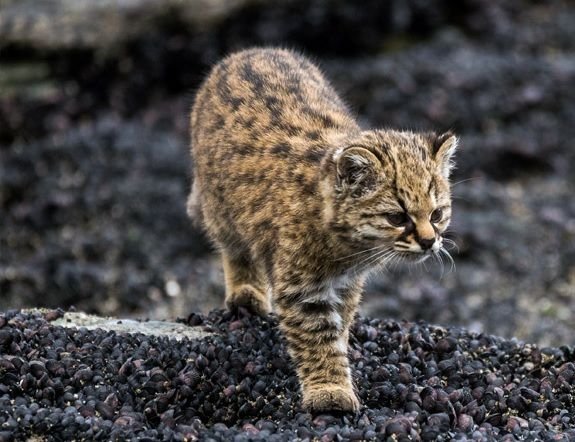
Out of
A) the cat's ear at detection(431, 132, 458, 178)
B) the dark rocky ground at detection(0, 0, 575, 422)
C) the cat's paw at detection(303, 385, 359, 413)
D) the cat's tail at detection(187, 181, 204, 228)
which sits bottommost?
the cat's paw at detection(303, 385, 359, 413)

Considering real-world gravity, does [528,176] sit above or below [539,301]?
above

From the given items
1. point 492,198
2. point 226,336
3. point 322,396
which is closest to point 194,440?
point 322,396

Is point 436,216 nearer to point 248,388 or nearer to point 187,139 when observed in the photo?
point 248,388

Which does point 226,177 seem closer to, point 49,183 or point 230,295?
point 230,295

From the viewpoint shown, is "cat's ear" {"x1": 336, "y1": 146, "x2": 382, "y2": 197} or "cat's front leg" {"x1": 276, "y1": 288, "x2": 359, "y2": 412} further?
"cat's front leg" {"x1": 276, "y1": 288, "x2": 359, "y2": 412}

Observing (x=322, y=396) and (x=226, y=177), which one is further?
(x=226, y=177)

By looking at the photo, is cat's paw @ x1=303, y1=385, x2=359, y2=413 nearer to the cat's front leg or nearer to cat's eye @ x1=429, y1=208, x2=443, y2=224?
the cat's front leg

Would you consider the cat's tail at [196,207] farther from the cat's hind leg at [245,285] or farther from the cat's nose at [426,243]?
the cat's nose at [426,243]

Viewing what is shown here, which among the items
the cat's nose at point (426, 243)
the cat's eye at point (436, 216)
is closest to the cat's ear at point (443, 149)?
the cat's eye at point (436, 216)

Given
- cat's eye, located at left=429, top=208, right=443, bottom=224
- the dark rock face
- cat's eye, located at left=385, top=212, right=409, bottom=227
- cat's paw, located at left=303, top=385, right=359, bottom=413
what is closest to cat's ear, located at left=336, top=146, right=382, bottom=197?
cat's eye, located at left=385, top=212, right=409, bottom=227
